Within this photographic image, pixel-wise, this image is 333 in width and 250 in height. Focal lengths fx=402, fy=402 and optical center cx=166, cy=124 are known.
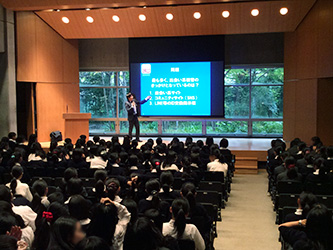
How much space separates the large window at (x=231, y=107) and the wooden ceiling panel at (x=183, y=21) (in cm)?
259

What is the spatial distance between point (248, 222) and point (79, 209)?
3.42 meters

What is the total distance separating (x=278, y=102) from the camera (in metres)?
13.5

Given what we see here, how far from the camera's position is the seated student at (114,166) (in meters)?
6.07

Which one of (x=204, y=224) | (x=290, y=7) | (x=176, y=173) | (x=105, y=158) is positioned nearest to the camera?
(x=204, y=224)

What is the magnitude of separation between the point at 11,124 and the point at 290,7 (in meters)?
7.91

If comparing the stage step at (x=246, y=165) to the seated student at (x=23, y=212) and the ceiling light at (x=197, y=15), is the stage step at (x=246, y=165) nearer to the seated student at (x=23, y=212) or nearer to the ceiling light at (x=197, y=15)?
the ceiling light at (x=197, y=15)

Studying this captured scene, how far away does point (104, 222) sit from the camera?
9.71ft

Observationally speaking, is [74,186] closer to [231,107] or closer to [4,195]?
[4,195]

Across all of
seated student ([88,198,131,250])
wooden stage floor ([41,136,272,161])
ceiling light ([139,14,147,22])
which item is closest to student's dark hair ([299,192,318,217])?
seated student ([88,198,131,250])

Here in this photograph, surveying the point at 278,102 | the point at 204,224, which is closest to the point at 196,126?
the point at 278,102

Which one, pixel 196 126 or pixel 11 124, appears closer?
pixel 11 124

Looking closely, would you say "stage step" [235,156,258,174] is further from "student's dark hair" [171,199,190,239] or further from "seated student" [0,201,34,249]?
"seated student" [0,201,34,249]

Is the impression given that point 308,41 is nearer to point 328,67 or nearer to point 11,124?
point 328,67

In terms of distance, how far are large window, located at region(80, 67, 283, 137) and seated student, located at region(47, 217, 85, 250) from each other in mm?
10632
